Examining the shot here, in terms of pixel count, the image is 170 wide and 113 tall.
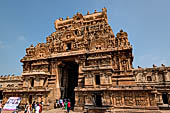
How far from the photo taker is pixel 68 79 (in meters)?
28.2

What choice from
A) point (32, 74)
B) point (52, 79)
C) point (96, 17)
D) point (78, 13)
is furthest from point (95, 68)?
point (78, 13)

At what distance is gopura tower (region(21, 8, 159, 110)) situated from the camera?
16.7 meters

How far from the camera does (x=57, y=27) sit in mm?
32312

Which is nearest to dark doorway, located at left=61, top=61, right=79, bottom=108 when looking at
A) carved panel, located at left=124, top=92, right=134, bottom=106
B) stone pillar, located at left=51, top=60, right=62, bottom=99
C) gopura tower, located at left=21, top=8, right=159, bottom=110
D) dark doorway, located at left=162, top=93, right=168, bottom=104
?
gopura tower, located at left=21, top=8, right=159, bottom=110

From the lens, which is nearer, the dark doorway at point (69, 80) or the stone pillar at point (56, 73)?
the stone pillar at point (56, 73)

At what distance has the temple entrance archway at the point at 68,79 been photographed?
25594 millimetres

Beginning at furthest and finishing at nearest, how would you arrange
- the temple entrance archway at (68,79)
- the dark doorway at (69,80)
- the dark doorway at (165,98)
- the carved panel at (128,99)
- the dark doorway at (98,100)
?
the dark doorway at (165,98), the dark doorway at (69,80), the temple entrance archway at (68,79), the dark doorway at (98,100), the carved panel at (128,99)

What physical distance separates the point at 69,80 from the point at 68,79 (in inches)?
18.2

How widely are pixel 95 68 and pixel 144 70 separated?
16.4 metres

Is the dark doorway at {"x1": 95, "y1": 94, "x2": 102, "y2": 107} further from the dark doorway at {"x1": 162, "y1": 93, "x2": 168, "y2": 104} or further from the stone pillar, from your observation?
the dark doorway at {"x1": 162, "y1": 93, "x2": 168, "y2": 104}

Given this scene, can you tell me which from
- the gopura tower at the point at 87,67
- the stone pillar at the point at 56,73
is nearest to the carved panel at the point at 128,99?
the gopura tower at the point at 87,67

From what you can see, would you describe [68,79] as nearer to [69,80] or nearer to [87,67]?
[69,80]

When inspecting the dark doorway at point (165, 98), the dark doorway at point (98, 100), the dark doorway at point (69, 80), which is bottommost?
the dark doorway at point (165, 98)

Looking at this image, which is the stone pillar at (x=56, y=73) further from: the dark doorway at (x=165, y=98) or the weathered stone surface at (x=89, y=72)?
the dark doorway at (x=165, y=98)
